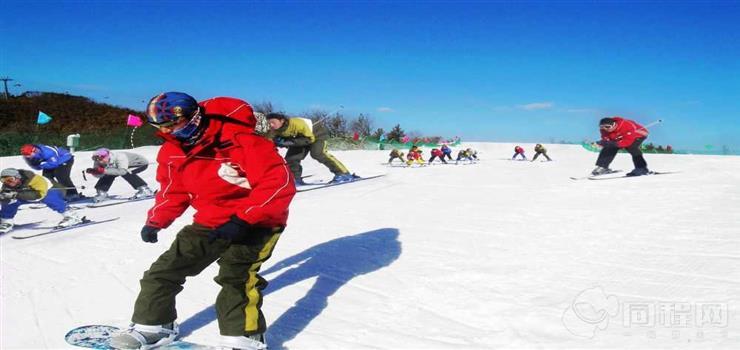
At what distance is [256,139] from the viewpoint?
122 inches

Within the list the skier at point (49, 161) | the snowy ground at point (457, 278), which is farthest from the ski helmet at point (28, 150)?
the snowy ground at point (457, 278)

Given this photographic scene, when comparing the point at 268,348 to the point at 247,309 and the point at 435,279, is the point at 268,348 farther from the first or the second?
the point at 435,279

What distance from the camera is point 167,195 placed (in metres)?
3.35

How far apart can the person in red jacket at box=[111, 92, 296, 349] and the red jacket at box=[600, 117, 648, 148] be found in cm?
1013

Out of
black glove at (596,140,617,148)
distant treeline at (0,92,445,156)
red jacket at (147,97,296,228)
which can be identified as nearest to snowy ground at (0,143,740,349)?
red jacket at (147,97,296,228)

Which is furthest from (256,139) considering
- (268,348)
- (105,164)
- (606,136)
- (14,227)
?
(606,136)

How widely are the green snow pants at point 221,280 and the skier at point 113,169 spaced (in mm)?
8509

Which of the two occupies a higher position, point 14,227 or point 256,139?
point 256,139

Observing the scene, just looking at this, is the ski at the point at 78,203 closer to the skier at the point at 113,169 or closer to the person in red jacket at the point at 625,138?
the skier at the point at 113,169

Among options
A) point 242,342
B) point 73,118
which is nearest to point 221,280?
point 242,342

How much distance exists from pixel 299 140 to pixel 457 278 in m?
7.93

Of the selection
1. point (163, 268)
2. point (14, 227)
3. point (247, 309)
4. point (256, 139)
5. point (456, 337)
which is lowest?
point (14, 227)

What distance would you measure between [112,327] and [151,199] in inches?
329

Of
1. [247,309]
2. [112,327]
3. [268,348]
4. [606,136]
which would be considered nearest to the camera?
[247,309]
